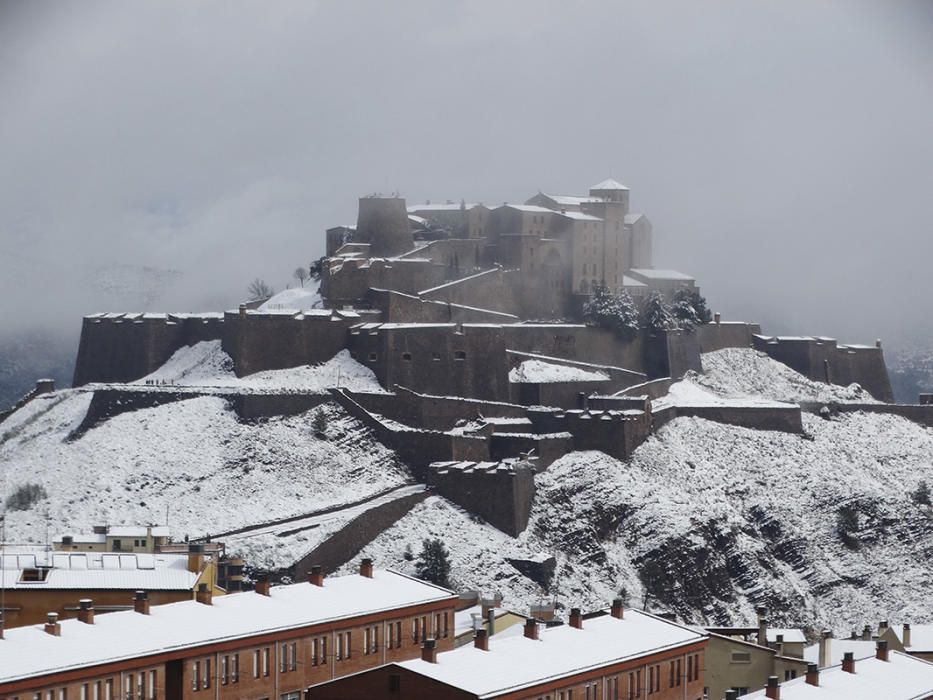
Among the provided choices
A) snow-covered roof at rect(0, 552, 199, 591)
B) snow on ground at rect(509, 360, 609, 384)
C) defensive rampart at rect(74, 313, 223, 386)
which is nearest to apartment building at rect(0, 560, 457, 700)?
snow-covered roof at rect(0, 552, 199, 591)

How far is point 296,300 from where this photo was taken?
112 metres

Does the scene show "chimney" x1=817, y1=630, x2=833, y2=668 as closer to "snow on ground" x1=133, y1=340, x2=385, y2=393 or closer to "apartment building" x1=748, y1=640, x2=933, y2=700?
"apartment building" x1=748, y1=640, x2=933, y2=700

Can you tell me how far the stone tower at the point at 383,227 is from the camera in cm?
11450

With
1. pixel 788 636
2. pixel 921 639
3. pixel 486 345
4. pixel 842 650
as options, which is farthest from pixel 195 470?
pixel 842 650

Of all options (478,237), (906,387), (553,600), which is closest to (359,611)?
(553,600)

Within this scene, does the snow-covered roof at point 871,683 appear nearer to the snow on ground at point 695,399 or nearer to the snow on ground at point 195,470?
the snow on ground at point 195,470

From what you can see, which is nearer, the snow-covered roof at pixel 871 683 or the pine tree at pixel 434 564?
the snow-covered roof at pixel 871 683

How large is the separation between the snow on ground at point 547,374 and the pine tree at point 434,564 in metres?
15.6

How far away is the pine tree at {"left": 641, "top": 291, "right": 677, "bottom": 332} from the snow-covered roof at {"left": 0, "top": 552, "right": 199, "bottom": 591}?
159ft

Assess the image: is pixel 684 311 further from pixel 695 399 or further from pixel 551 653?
pixel 551 653

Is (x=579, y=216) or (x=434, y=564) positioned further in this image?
(x=579, y=216)

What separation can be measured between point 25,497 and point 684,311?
125ft

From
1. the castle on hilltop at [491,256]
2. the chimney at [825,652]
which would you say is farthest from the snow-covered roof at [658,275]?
the chimney at [825,652]

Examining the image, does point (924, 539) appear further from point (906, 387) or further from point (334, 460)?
point (906, 387)
